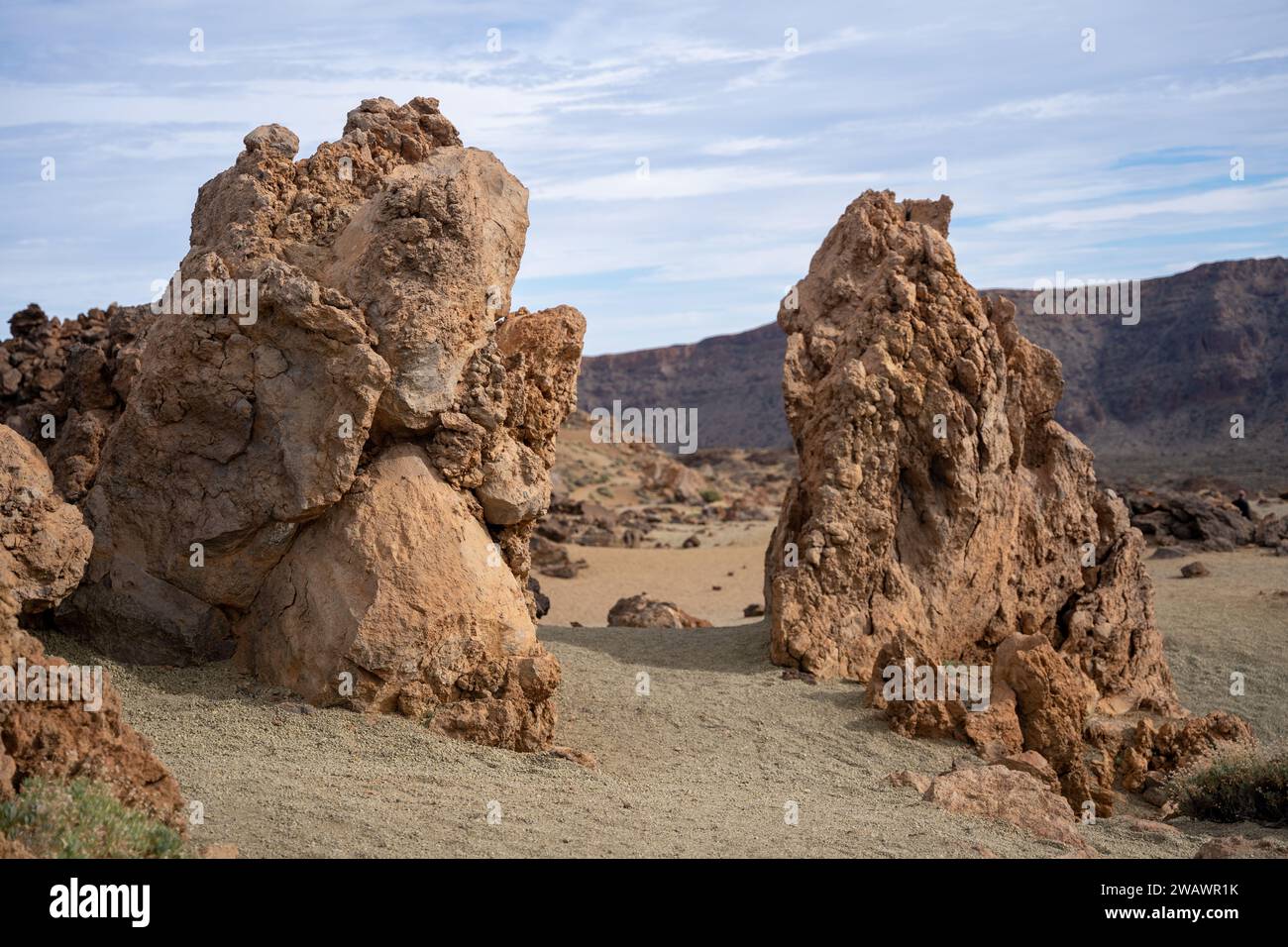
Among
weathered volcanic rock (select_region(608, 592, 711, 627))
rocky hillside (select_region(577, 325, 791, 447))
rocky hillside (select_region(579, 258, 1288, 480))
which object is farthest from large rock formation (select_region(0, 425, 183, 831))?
rocky hillside (select_region(577, 325, 791, 447))

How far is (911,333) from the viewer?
10133mm

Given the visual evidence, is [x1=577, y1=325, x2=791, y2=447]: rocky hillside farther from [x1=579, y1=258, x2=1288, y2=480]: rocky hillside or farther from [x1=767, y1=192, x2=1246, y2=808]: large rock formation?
[x1=767, y1=192, x2=1246, y2=808]: large rock formation

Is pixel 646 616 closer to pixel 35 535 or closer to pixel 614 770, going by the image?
pixel 614 770

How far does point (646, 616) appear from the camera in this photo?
13031 millimetres

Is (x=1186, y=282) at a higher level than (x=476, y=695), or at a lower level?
higher

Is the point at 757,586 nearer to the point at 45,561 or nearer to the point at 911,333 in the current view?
the point at 911,333

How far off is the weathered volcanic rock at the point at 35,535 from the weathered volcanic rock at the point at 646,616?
6.95m

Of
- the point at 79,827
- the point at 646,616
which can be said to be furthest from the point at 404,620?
the point at 646,616

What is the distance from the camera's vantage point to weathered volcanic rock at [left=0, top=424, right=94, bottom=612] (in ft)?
20.8

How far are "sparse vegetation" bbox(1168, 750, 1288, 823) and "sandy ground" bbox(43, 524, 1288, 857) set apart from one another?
0.20 metres
